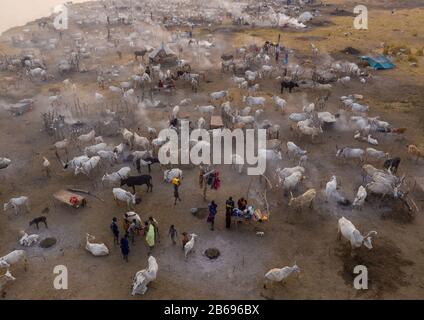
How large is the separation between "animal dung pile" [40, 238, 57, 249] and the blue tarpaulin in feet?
86.4

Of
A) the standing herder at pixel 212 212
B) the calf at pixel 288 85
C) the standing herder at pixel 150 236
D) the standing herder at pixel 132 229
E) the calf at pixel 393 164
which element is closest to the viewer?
the standing herder at pixel 150 236

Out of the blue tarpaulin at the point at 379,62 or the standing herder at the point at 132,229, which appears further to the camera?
the blue tarpaulin at the point at 379,62

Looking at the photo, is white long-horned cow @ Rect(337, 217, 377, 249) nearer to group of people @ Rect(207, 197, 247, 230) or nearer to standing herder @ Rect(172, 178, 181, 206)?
group of people @ Rect(207, 197, 247, 230)

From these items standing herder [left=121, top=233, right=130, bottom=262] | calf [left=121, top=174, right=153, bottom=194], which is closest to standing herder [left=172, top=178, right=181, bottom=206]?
calf [left=121, top=174, right=153, bottom=194]

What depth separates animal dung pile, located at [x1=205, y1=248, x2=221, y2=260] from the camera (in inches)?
528

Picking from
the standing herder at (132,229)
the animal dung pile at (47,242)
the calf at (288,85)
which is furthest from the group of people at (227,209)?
the calf at (288,85)

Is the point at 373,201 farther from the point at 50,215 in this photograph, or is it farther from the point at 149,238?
the point at 50,215

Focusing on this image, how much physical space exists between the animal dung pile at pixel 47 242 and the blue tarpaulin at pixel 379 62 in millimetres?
26334

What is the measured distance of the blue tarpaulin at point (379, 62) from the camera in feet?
98.7

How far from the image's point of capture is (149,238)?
43.8 ft

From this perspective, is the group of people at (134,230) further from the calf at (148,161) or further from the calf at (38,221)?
the calf at (148,161)
